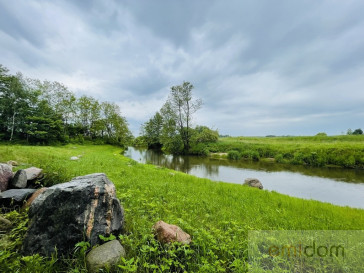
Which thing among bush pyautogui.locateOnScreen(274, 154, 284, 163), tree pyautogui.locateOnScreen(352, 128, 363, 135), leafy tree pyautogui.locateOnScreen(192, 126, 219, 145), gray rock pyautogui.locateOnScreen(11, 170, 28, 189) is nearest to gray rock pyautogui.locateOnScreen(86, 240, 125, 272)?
gray rock pyautogui.locateOnScreen(11, 170, 28, 189)

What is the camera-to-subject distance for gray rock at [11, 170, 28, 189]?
4727 millimetres

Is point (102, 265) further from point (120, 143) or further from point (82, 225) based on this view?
point (120, 143)

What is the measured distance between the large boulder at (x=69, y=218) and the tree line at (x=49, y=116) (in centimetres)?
2927

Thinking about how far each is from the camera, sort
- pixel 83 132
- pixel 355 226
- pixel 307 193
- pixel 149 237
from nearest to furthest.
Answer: pixel 149 237
pixel 355 226
pixel 307 193
pixel 83 132

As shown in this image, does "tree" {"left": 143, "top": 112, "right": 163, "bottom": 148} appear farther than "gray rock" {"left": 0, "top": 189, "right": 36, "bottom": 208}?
Yes

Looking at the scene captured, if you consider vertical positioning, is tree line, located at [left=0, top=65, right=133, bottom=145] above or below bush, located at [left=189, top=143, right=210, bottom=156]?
above

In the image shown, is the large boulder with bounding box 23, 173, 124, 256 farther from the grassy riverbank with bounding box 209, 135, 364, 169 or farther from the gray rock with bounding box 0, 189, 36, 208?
the grassy riverbank with bounding box 209, 135, 364, 169

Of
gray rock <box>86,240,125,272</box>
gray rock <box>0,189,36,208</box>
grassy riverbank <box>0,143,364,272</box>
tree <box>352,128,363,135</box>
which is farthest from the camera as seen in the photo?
tree <box>352,128,363,135</box>

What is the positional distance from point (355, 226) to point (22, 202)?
910 centimetres

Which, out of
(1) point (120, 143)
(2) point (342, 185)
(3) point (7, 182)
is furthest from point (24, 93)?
(2) point (342, 185)

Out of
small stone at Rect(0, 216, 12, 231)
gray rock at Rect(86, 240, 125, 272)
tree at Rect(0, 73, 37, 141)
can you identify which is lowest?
gray rock at Rect(86, 240, 125, 272)

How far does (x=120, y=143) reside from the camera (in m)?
43.1

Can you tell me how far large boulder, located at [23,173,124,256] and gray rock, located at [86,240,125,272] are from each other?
258 mm

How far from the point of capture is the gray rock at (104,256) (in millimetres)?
2271
